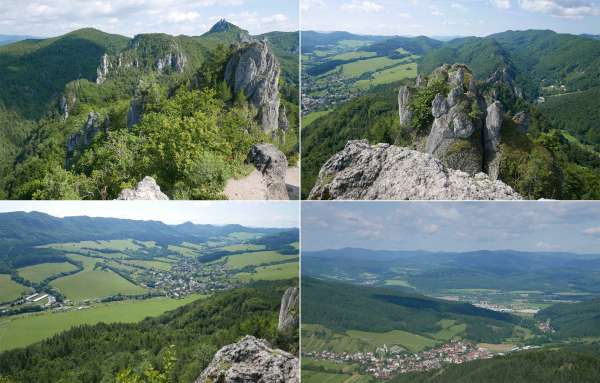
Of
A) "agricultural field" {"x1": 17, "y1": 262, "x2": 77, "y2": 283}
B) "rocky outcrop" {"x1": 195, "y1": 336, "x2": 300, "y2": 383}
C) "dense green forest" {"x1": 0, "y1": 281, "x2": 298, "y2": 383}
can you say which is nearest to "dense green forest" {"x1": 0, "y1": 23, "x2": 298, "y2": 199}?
"agricultural field" {"x1": 17, "y1": 262, "x2": 77, "y2": 283}

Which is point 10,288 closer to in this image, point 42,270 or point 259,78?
Answer: point 42,270

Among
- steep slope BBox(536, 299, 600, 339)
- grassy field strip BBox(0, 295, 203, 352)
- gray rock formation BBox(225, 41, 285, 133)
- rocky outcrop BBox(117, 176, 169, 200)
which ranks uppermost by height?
gray rock formation BBox(225, 41, 285, 133)

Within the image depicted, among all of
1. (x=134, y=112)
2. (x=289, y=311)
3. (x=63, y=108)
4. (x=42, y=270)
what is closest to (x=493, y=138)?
(x=289, y=311)

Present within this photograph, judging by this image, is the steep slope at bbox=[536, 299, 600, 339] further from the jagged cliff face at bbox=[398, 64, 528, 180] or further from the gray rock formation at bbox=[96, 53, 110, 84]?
the gray rock formation at bbox=[96, 53, 110, 84]

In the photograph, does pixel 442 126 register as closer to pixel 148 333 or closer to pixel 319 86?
pixel 319 86

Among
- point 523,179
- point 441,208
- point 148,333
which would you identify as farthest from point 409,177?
point 148,333
